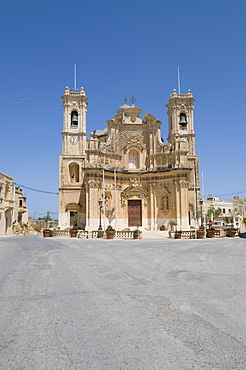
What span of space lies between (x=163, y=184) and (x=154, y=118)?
8.88 meters

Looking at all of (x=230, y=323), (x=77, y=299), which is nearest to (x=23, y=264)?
(x=77, y=299)

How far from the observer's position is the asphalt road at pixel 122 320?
4.06m

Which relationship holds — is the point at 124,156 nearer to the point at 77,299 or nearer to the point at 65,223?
the point at 65,223

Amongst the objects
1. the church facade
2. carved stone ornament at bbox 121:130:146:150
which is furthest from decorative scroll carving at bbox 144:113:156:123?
carved stone ornament at bbox 121:130:146:150

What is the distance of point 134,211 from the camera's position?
41.9 metres

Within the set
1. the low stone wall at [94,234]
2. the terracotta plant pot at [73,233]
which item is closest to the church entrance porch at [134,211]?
the low stone wall at [94,234]

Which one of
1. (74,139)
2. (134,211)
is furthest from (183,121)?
(74,139)

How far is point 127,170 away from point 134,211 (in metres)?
5.37

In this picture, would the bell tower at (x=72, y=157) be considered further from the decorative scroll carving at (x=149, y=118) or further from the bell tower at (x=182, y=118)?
the bell tower at (x=182, y=118)

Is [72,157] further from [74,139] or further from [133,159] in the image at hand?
[133,159]

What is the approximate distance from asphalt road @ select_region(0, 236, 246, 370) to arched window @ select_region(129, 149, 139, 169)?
3332cm

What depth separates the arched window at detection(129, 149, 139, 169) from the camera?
1705 inches

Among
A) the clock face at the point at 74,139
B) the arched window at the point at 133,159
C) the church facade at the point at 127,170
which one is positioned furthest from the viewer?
the arched window at the point at 133,159

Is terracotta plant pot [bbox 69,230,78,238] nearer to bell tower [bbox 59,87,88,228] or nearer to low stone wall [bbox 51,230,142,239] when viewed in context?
low stone wall [bbox 51,230,142,239]
